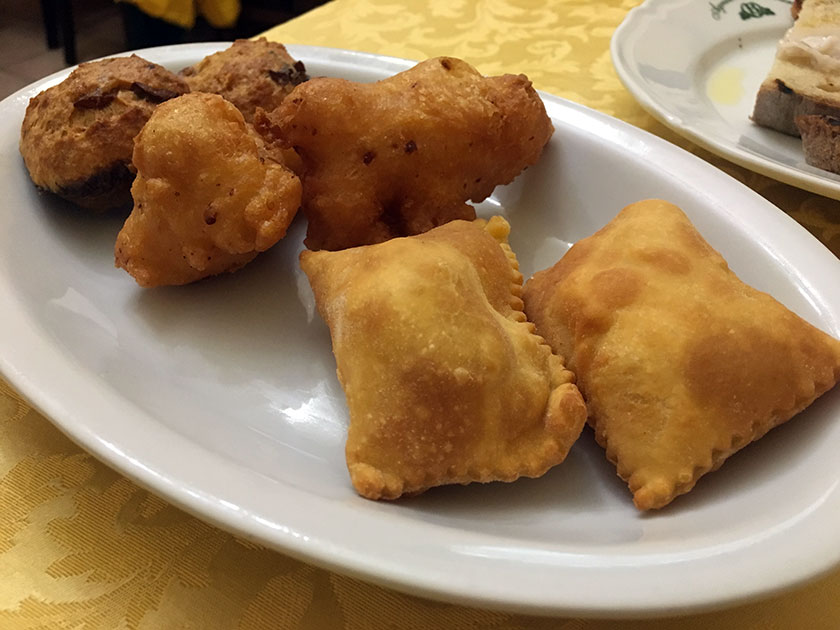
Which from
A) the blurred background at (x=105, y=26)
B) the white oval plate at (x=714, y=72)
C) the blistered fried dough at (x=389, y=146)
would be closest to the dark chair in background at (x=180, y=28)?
the blurred background at (x=105, y=26)

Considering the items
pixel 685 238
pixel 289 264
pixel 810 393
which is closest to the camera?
pixel 810 393

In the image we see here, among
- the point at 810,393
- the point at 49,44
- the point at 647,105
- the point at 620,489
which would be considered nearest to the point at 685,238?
the point at 810,393

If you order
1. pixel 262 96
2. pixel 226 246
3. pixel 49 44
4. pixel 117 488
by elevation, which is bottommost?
pixel 49 44

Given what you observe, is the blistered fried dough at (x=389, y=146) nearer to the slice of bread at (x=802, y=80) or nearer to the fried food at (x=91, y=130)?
the fried food at (x=91, y=130)

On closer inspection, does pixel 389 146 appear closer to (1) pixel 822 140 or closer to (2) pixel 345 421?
(2) pixel 345 421

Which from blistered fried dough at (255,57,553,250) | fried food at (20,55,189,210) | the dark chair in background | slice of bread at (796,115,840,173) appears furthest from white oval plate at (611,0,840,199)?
the dark chair in background

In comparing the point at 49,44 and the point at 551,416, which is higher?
the point at 551,416

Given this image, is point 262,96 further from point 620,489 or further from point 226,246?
point 620,489
